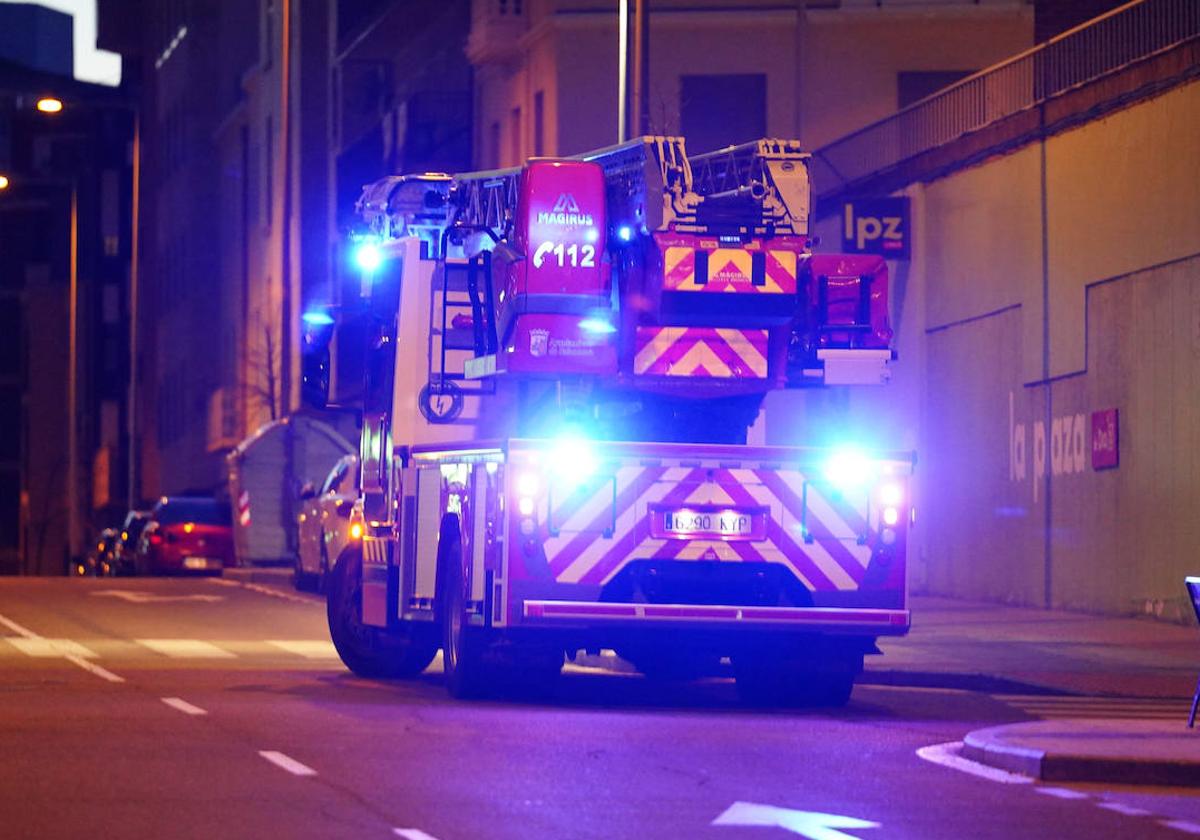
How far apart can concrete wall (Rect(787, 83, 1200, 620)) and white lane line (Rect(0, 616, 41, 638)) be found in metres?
8.75

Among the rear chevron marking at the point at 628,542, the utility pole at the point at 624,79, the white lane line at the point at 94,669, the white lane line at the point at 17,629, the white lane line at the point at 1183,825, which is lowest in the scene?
the white lane line at the point at 1183,825

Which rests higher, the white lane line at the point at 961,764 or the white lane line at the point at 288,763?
the white lane line at the point at 288,763

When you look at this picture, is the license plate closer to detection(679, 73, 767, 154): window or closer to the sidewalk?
the sidewalk

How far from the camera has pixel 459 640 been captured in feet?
61.2

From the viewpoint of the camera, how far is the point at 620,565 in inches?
706

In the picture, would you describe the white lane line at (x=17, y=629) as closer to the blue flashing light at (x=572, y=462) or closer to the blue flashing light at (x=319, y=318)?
the blue flashing light at (x=319, y=318)

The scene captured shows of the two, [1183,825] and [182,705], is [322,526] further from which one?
[1183,825]

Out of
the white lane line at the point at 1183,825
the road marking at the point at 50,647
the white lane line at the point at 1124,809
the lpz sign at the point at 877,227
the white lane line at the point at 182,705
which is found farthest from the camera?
the lpz sign at the point at 877,227

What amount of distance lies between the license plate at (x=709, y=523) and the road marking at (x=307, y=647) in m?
6.62

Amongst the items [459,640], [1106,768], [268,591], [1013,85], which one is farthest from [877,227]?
[1106,768]

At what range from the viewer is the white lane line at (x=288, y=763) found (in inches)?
537

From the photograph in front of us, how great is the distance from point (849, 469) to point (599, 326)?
6.23 ft

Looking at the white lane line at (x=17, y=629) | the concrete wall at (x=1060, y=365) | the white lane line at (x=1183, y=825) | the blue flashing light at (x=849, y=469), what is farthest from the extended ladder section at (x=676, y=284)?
the concrete wall at (x=1060, y=365)

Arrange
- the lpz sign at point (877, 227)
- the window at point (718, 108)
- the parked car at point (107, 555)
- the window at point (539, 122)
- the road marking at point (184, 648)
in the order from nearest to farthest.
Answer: the road marking at point (184, 648), the lpz sign at point (877, 227), the window at point (718, 108), the window at point (539, 122), the parked car at point (107, 555)
